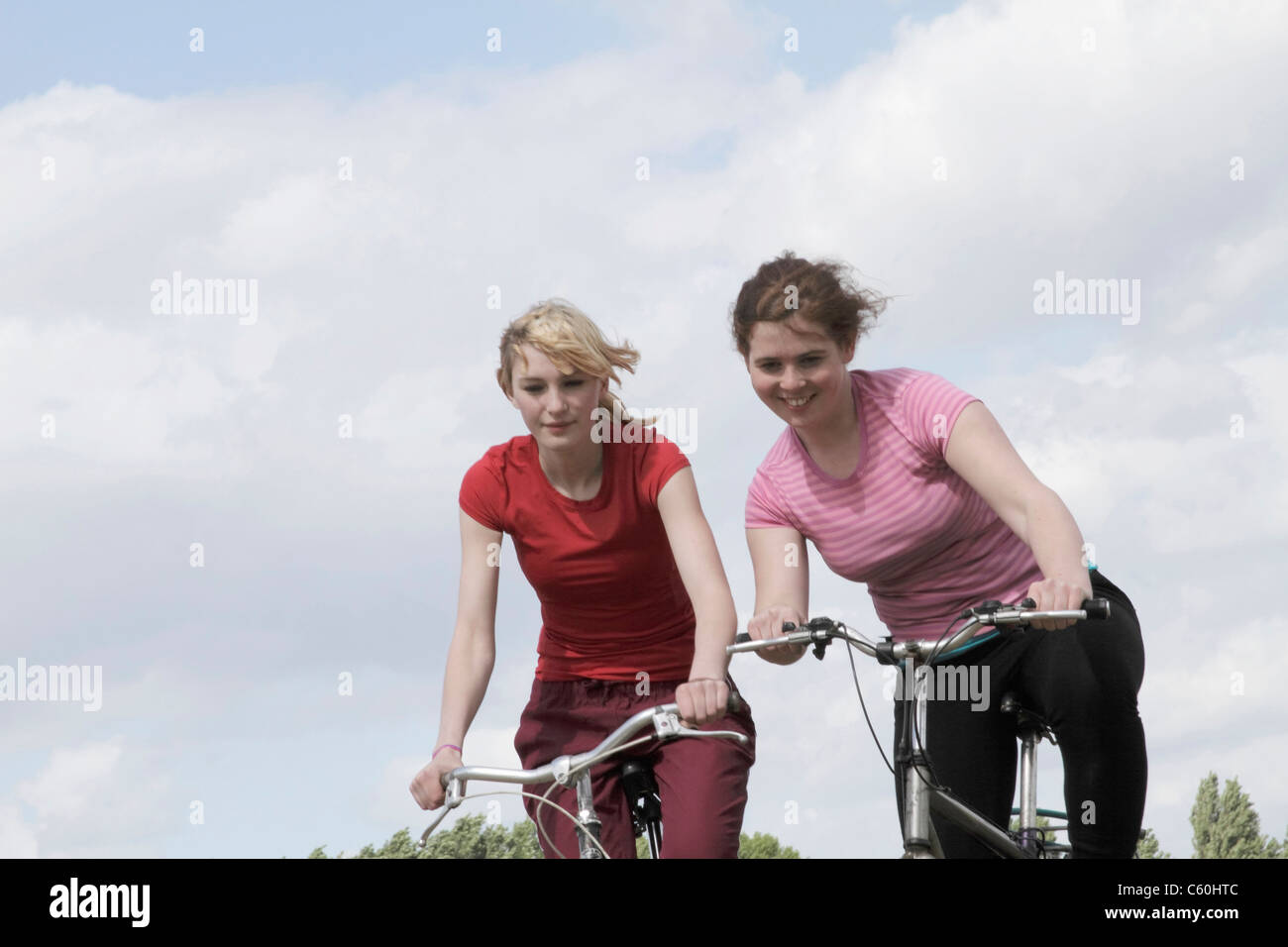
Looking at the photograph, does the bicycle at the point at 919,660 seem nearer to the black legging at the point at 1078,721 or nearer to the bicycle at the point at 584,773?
the bicycle at the point at 584,773

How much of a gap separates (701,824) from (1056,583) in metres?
1.42

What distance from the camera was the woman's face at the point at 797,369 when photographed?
4859mm

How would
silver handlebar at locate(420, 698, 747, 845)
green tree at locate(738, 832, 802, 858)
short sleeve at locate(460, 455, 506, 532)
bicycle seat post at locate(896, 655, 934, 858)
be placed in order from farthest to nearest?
green tree at locate(738, 832, 802, 858) → short sleeve at locate(460, 455, 506, 532) → bicycle seat post at locate(896, 655, 934, 858) → silver handlebar at locate(420, 698, 747, 845)

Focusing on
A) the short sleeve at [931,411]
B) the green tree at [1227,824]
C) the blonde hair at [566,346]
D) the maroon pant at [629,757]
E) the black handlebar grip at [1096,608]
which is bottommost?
the green tree at [1227,824]

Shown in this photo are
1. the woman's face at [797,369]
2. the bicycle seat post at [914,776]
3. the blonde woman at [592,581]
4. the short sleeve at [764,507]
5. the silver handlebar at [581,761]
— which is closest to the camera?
the silver handlebar at [581,761]

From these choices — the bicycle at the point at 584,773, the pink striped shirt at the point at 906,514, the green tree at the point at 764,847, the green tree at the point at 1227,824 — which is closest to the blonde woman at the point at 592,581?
the pink striped shirt at the point at 906,514

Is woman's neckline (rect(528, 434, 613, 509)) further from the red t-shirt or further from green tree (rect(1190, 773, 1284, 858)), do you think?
green tree (rect(1190, 773, 1284, 858))

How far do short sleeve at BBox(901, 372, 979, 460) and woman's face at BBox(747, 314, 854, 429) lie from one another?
0.76ft

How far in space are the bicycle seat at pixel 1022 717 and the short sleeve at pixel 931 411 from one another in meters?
0.90

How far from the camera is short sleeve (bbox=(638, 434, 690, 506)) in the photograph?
17.0ft

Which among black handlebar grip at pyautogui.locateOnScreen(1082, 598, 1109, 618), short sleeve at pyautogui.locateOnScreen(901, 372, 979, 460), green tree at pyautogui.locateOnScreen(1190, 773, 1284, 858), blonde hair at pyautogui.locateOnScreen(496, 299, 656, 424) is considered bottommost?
green tree at pyautogui.locateOnScreen(1190, 773, 1284, 858)

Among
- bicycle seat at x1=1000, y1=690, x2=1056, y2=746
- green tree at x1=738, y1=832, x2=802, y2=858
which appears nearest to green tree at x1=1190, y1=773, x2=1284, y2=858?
green tree at x1=738, y1=832, x2=802, y2=858

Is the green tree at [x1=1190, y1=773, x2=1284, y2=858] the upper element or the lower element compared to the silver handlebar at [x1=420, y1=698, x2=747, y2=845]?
lower
